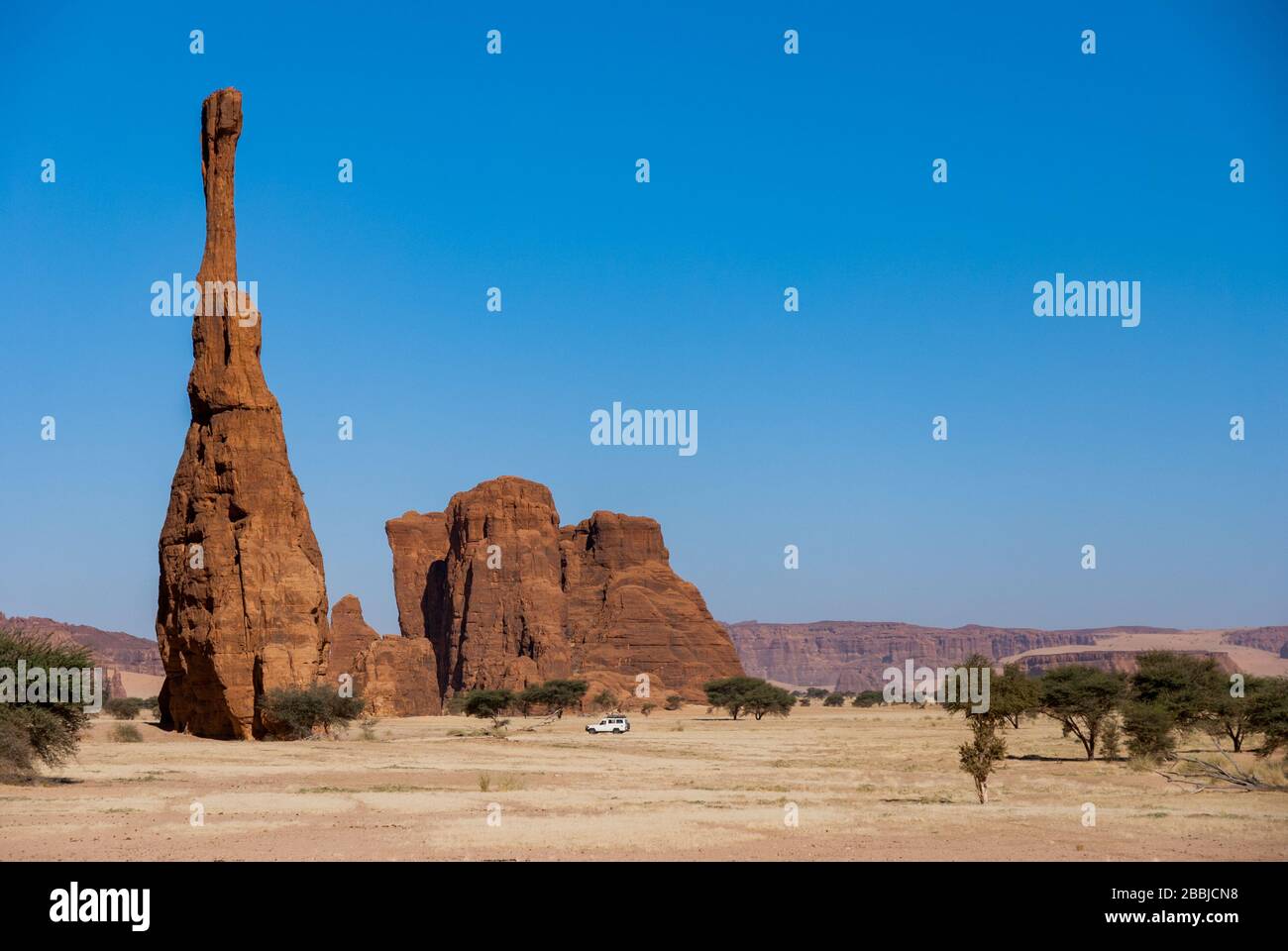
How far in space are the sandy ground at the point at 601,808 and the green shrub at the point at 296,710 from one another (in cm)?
360

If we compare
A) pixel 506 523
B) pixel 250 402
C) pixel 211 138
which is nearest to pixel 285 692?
pixel 250 402

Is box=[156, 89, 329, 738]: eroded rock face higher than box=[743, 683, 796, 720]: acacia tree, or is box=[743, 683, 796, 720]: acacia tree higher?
box=[156, 89, 329, 738]: eroded rock face

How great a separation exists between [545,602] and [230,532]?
86114mm

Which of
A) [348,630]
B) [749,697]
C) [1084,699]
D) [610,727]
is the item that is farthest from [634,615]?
[1084,699]

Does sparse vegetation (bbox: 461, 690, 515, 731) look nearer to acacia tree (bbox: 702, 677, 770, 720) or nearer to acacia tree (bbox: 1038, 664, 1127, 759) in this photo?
acacia tree (bbox: 702, 677, 770, 720)

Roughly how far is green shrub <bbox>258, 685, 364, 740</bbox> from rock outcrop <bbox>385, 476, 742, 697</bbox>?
7337 cm

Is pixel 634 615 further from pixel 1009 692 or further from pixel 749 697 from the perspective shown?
pixel 1009 692

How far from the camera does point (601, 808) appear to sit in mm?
26109

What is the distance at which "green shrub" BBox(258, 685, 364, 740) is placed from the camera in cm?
5103

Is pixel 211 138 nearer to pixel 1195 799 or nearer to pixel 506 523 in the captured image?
pixel 1195 799

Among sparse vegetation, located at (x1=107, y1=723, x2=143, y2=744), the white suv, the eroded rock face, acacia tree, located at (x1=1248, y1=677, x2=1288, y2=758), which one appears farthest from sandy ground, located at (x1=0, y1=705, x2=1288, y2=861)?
the white suv
